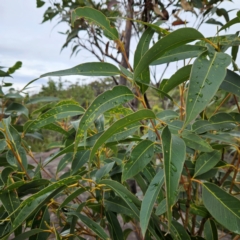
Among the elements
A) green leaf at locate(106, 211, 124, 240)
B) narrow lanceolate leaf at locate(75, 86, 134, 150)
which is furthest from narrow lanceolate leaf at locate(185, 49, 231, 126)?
green leaf at locate(106, 211, 124, 240)

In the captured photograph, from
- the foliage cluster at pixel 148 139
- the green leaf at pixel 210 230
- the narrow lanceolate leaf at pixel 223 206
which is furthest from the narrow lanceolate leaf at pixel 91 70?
the green leaf at pixel 210 230

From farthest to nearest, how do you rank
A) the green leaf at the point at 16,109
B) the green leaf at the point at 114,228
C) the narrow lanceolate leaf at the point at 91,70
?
1. the green leaf at the point at 16,109
2. the green leaf at the point at 114,228
3. the narrow lanceolate leaf at the point at 91,70

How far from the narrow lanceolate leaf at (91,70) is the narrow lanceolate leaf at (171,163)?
5.3 inches

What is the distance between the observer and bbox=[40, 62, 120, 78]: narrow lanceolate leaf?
17.2 inches

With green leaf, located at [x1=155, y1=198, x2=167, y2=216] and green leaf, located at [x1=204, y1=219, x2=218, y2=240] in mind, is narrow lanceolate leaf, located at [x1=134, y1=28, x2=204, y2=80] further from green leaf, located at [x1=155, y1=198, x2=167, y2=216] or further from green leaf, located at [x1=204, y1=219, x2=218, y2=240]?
green leaf, located at [x1=204, y1=219, x2=218, y2=240]

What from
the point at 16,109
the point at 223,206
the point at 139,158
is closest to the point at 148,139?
the point at 139,158

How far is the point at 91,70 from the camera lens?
0.46 m

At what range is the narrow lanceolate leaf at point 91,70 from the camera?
1.43ft

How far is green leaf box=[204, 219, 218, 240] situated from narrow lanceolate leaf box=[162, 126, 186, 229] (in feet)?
0.97

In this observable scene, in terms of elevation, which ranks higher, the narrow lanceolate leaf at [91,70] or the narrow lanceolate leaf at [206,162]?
the narrow lanceolate leaf at [91,70]

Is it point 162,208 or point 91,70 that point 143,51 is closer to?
point 91,70

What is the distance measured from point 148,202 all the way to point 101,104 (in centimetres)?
15

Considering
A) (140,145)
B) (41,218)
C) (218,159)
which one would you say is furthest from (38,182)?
(218,159)

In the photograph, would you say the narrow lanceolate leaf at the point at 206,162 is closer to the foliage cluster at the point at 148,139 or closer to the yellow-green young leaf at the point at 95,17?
the foliage cluster at the point at 148,139
